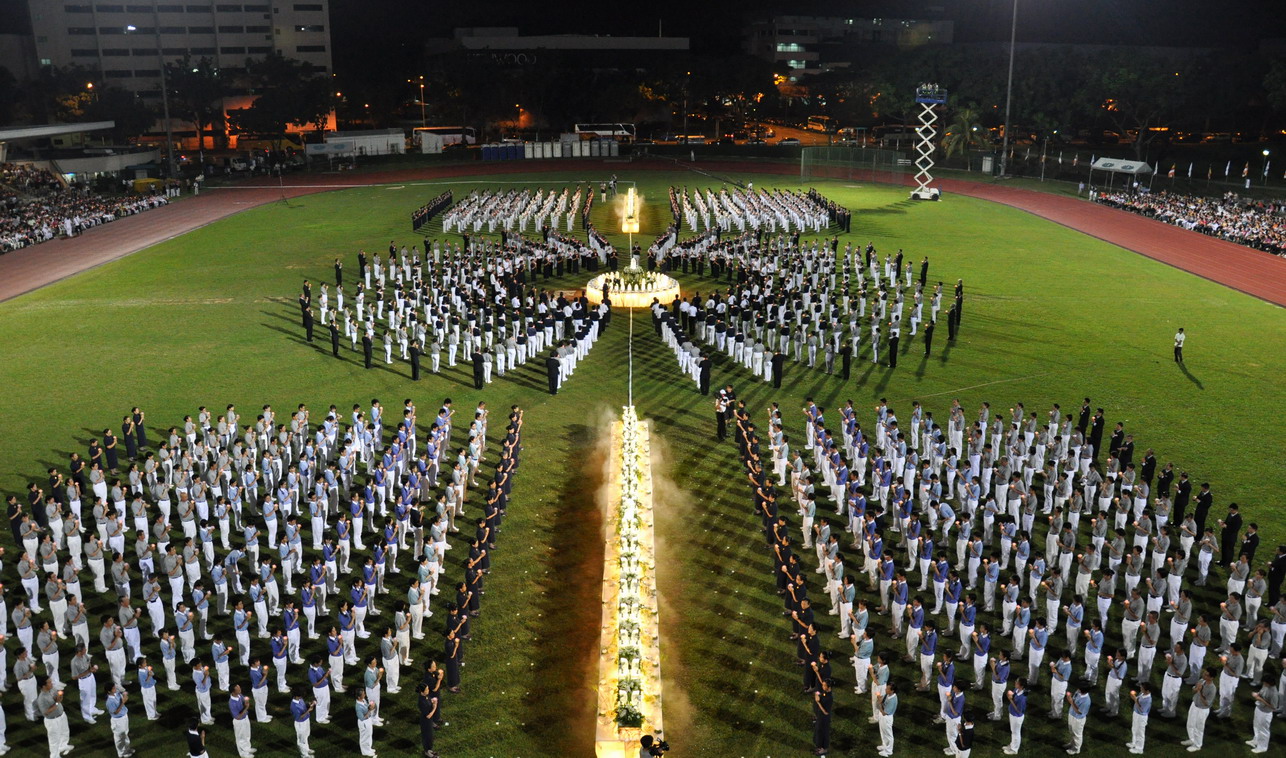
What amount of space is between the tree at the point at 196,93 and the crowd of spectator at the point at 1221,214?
246 feet

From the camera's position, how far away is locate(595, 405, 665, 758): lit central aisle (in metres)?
11.7

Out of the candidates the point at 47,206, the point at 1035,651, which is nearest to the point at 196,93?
the point at 47,206

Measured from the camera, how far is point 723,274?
3691cm

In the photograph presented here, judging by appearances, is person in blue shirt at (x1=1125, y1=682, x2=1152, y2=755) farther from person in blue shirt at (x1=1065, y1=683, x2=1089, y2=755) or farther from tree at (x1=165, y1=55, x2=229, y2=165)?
tree at (x1=165, y1=55, x2=229, y2=165)

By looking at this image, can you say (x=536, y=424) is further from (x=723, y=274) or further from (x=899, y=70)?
(x=899, y=70)

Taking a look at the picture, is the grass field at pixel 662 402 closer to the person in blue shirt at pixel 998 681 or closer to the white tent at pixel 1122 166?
the person in blue shirt at pixel 998 681

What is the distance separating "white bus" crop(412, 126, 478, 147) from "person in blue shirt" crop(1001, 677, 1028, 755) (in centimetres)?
7668

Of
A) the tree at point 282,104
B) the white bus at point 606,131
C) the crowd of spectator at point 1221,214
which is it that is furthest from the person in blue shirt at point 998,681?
the tree at point 282,104

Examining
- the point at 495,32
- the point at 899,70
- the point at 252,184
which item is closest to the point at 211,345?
the point at 252,184

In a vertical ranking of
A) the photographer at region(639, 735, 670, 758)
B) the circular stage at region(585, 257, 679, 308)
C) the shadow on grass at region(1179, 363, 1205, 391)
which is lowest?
the photographer at region(639, 735, 670, 758)

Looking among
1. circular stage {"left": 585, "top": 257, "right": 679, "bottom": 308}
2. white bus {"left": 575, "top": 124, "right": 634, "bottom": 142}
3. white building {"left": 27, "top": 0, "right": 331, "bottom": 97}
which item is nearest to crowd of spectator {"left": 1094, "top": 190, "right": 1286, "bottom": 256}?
circular stage {"left": 585, "top": 257, "right": 679, "bottom": 308}

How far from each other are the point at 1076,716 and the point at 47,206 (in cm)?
5763

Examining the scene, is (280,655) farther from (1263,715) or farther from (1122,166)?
(1122,166)

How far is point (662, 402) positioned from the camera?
23.5 m
